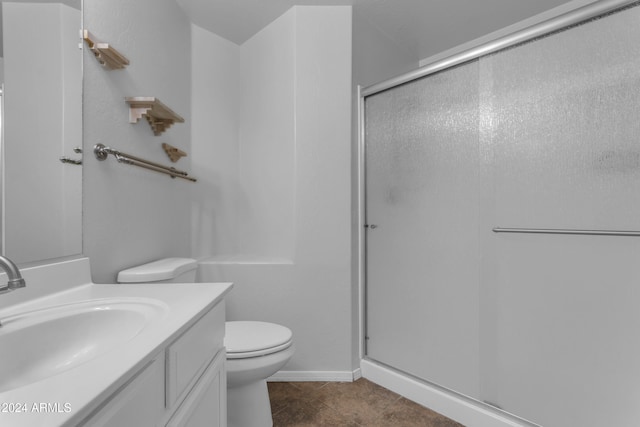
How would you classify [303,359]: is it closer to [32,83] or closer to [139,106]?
[139,106]

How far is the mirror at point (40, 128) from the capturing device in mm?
868

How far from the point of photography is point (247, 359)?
4.31 ft

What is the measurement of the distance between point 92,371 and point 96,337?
395 millimetres

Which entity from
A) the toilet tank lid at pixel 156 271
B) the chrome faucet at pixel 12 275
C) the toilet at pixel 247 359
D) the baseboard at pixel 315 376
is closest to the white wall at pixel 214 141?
the toilet tank lid at pixel 156 271

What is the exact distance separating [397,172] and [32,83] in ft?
5.24

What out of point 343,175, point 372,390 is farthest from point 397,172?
point 372,390

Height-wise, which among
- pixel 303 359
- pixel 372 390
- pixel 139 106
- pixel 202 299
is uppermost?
pixel 139 106

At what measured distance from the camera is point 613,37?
3.81 ft

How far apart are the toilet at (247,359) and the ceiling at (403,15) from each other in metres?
1.57

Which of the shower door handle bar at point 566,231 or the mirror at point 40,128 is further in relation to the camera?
the shower door handle bar at point 566,231

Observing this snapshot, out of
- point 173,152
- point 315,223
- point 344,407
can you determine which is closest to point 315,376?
point 344,407

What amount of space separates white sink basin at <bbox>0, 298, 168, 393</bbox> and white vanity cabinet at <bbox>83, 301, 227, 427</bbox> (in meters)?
0.10

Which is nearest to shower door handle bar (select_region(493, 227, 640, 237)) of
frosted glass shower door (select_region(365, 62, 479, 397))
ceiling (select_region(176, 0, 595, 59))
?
frosted glass shower door (select_region(365, 62, 479, 397))

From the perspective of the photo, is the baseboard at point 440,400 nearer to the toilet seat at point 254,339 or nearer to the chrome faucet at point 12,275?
the toilet seat at point 254,339
